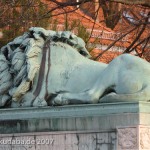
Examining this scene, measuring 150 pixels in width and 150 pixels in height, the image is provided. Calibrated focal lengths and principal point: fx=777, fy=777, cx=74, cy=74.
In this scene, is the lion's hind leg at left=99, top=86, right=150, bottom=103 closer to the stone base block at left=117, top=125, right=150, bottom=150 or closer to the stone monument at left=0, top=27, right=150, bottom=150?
the stone monument at left=0, top=27, right=150, bottom=150

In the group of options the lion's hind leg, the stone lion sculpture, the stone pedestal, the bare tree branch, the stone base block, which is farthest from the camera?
the bare tree branch

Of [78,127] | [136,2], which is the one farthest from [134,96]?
[136,2]

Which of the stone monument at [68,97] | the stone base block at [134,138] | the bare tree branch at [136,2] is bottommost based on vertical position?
the stone base block at [134,138]

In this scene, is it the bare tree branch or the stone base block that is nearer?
the stone base block

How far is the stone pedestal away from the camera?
8.50 metres

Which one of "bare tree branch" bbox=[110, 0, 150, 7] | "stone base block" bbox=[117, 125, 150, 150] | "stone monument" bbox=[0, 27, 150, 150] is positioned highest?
"bare tree branch" bbox=[110, 0, 150, 7]

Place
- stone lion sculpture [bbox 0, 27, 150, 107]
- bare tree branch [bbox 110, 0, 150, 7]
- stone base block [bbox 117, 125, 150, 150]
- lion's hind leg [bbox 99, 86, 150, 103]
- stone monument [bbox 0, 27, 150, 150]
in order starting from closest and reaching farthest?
stone base block [bbox 117, 125, 150, 150] → stone monument [bbox 0, 27, 150, 150] → lion's hind leg [bbox 99, 86, 150, 103] → stone lion sculpture [bbox 0, 27, 150, 107] → bare tree branch [bbox 110, 0, 150, 7]

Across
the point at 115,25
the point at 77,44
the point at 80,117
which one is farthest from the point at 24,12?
the point at 80,117

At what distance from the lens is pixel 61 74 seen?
9.77m

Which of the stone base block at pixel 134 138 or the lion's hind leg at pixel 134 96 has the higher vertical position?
the lion's hind leg at pixel 134 96

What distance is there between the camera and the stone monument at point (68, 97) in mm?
8664

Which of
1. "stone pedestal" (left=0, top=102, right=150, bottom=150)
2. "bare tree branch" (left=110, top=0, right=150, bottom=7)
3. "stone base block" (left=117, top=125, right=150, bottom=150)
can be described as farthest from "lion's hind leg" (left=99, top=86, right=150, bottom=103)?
"bare tree branch" (left=110, top=0, right=150, bottom=7)

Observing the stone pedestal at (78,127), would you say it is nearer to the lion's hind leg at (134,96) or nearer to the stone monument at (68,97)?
the stone monument at (68,97)

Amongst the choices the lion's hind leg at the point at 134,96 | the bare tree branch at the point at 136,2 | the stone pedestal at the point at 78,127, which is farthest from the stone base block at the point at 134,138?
the bare tree branch at the point at 136,2
